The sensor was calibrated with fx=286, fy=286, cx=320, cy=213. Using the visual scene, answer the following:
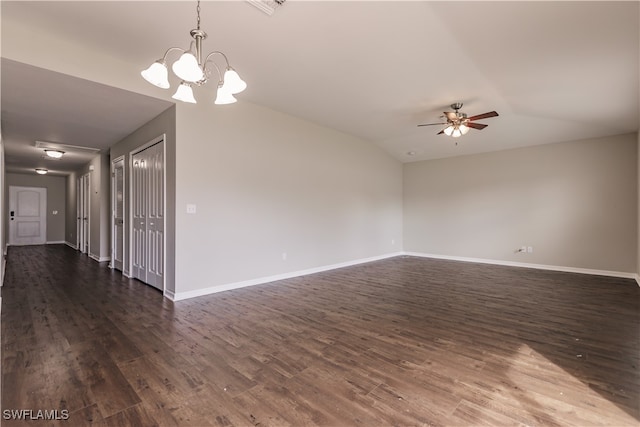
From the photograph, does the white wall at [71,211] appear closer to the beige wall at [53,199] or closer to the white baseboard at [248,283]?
the beige wall at [53,199]

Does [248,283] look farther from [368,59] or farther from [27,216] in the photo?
[27,216]

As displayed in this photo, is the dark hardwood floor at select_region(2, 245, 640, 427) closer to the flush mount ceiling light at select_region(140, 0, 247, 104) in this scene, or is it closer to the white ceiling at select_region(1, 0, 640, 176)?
the flush mount ceiling light at select_region(140, 0, 247, 104)

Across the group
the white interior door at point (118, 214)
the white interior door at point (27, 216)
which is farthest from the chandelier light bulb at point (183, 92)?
the white interior door at point (27, 216)

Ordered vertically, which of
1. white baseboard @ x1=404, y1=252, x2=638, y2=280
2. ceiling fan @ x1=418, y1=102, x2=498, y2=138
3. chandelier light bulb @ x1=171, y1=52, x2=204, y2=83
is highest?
ceiling fan @ x1=418, y1=102, x2=498, y2=138

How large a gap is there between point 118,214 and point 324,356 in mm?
5504

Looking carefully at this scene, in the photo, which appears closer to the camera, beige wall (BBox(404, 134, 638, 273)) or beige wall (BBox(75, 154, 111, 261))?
beige wall (BBox(404, 134, 638, 273))

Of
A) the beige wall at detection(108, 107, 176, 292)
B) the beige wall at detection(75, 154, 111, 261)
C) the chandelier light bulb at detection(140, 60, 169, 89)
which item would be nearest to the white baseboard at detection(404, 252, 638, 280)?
the beige wall at detection(108, 107, 176, 292)

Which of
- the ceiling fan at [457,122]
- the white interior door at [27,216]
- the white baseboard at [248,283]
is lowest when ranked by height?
the white baseboard at [248,283]

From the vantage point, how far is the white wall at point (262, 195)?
3.94m

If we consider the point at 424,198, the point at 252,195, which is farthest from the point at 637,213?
the point at 252,195

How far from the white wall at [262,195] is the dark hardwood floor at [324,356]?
655 millimetres

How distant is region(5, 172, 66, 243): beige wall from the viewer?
9883 mm

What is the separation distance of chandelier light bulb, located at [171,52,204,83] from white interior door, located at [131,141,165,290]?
2723mm

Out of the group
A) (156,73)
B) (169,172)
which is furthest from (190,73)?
(169,172)
